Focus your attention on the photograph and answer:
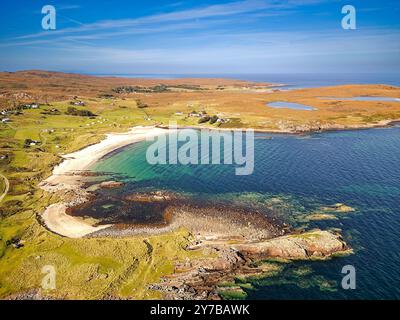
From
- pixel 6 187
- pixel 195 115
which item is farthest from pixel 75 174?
pixel 195 115

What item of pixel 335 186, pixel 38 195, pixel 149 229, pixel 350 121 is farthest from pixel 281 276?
pixel 350 121

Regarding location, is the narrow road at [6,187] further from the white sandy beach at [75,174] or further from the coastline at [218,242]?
the coastline at [218,242]

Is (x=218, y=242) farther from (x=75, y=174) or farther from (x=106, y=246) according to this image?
(x=75, y=174)

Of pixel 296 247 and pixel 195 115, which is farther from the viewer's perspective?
pixel 195 115

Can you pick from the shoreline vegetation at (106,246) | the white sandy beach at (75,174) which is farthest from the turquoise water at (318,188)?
the white sandy beach at (75,174)

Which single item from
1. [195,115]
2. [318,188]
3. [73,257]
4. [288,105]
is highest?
[288,105]
